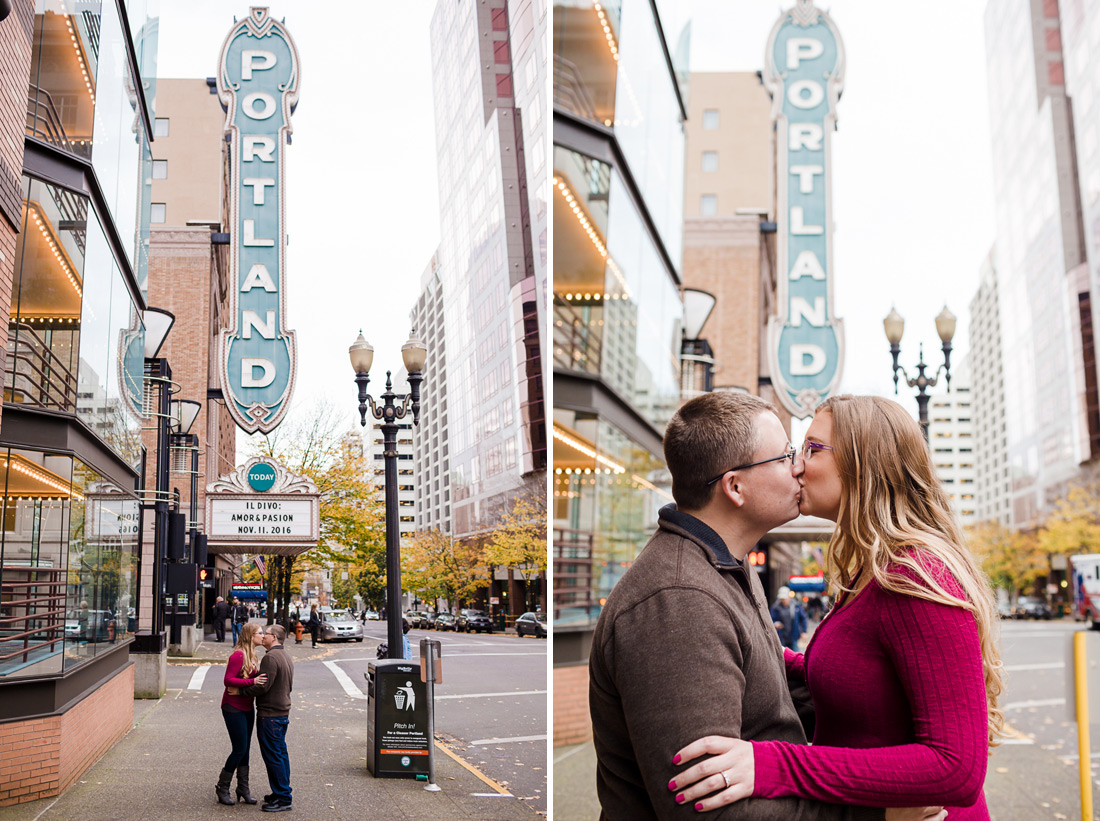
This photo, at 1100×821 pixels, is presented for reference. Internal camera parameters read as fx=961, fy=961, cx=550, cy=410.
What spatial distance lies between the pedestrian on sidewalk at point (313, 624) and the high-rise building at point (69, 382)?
1.11 m

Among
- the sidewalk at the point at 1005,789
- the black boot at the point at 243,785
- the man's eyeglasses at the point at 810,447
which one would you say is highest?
the man's eyeglasses at the point at 810,447

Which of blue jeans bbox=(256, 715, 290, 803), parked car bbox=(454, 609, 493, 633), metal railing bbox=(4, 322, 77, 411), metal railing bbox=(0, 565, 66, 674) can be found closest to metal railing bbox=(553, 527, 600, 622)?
parked car bbox=(454, 609, 493, 633)

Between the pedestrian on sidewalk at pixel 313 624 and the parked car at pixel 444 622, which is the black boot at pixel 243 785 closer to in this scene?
the pedestrian on sidewalk at pixel 313 624

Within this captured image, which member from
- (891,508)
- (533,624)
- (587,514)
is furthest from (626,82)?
(891,508)

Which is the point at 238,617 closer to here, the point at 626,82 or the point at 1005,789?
the point at 626,82

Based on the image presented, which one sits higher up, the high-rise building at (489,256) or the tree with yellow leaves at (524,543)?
the high-rise building at (489,256)

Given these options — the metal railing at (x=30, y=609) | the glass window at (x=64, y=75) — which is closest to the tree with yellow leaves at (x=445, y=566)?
the metal railing at (x=30, y=609)

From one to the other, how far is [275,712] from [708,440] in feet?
16.1

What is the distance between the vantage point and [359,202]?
7289 millimetres

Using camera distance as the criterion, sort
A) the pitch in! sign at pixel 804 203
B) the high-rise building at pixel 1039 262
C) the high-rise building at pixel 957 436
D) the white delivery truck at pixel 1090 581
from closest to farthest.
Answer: the pitch in! sign at pixel 804 203
the white delivery truck at pixel 1090 581
the high-rise building at pixel 1039 262
the high-rise building at pixel 957 436

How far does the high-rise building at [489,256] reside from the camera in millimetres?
7523

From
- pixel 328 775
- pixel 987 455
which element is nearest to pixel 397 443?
pixel 328 775

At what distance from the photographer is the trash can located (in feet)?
22.0

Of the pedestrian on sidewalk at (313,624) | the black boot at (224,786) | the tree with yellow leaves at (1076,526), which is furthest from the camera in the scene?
the tree with yellow leaves at (1076,526)
